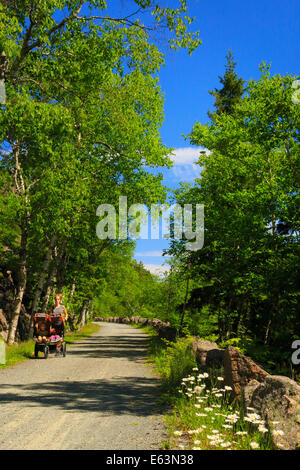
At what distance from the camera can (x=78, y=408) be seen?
7.08 metres

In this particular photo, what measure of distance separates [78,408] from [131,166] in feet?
51.6

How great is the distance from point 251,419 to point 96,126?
685 inches

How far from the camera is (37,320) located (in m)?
13.7

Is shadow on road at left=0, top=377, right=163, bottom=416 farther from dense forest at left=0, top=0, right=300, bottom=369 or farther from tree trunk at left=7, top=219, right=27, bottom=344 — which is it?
tree trunk at left=7, top=219, right=27, bottom=344

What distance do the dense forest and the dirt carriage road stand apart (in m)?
4.33

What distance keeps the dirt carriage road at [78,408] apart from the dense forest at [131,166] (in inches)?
170

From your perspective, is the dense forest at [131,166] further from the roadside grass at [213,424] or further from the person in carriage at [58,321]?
the roadside grass at [213,424]

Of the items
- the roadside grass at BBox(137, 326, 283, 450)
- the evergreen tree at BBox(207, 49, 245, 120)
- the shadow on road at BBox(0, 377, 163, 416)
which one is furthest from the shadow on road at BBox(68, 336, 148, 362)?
the evergreen tree at BBox(207, 49, 245, 120)

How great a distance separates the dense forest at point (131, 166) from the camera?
1227 centimetres

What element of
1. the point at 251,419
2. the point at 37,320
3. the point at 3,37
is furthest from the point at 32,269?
the point at 251,419

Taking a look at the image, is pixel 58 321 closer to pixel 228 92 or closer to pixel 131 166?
pixel 131 166

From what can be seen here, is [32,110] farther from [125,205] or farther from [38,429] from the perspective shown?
[125,205]

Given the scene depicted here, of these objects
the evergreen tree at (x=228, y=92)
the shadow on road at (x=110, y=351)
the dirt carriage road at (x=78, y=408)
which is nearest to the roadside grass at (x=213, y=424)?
the dirt carriage road at (x=78, y=408)

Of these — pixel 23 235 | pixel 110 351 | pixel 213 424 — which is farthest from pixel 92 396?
pixel 23 235
